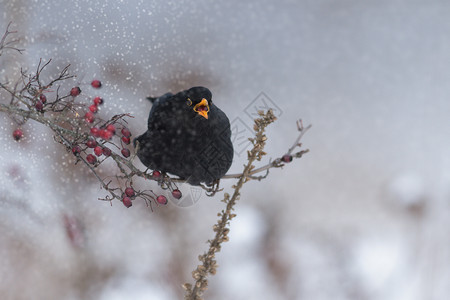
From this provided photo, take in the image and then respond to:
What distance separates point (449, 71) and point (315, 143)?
0.38 metres

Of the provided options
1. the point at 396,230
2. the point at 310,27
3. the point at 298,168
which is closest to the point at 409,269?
the point at 396,230

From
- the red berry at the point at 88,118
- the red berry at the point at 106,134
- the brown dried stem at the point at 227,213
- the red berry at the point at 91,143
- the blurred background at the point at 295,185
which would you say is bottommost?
the brown dried stem at the point at 227,213

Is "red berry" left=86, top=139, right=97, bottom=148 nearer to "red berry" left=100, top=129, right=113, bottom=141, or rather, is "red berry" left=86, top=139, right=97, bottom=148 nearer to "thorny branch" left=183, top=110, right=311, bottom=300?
"red berry" left=100, top=129, right=113, bottom=141

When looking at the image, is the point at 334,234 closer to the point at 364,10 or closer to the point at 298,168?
the point at 298,168

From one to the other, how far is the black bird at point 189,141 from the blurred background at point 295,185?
0.27m

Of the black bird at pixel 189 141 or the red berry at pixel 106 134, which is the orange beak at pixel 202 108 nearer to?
the black bird at pixel 189 141

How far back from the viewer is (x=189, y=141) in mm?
531

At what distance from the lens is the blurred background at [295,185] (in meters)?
0.86

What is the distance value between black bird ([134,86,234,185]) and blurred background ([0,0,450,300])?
0.89 feet

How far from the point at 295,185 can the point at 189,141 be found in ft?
1.94

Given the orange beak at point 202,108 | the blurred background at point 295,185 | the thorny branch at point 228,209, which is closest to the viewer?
the thorny branch at point 228,209

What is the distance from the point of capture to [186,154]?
533mm

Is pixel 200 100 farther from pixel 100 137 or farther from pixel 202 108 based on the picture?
pixel 100 137

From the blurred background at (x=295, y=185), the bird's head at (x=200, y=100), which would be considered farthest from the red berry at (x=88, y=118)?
the blurred background at (x=295, y=185)
